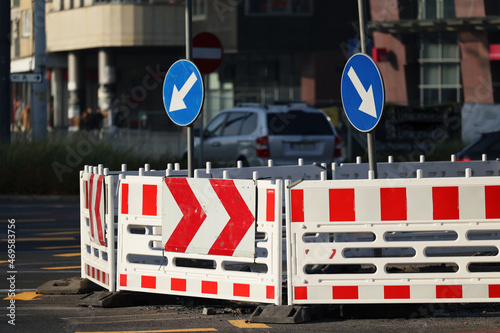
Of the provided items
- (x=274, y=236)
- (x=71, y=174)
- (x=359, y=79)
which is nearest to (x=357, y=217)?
(x=274, y=236)

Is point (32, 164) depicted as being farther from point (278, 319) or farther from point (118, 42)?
point (118, 42)

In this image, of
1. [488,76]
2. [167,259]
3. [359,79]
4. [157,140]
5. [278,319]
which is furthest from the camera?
[488,76]

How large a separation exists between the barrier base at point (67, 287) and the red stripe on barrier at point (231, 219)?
1765 mm

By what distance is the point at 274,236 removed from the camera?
828 centimetres

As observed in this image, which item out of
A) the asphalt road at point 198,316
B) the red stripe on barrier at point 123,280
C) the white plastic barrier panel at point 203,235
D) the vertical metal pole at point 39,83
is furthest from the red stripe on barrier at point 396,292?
the vertical metal pole at point 39,83

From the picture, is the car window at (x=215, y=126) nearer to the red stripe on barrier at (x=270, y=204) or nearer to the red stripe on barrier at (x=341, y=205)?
the red stripe on barrier at (x=270, y=204)

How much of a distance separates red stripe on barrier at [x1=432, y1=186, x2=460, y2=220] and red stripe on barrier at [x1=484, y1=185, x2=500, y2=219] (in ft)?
0.73

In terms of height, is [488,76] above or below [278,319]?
above

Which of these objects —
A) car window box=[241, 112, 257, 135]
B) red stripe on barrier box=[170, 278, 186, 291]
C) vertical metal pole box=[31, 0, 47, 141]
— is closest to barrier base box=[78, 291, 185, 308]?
red stripe on barrier box=[170, 278, 186, 291]

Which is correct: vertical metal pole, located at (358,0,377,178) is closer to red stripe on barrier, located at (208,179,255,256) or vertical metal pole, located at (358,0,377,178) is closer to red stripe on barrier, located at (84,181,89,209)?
red stripe on barrier, located at (208,179,255,256)

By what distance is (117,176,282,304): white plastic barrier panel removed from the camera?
27.4 ft

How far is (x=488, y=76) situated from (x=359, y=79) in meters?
29.5

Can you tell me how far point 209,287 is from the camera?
28.3ft

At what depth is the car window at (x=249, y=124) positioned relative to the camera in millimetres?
22530
